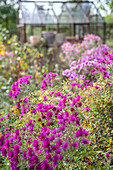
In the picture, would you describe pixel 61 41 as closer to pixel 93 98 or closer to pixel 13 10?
pixel 93 98

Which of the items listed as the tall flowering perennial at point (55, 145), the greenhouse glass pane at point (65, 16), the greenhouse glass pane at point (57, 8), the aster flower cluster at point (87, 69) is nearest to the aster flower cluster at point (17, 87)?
the tall flowering perennial at point (55, 145)

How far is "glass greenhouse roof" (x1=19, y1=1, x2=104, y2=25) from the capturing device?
30.8 ft

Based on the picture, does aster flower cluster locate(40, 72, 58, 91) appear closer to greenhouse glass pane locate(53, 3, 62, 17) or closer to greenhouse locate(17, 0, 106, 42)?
greenhouse locate(17, 0, 106, 42)

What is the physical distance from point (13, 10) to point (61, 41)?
1509 centimetres

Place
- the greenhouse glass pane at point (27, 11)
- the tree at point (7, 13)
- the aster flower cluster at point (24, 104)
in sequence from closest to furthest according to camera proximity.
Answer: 1. the aster flower cluster at point (24, 104)
2. the greenhouse glass pane at point (27, 11)
3. the tree at point (7, 13)

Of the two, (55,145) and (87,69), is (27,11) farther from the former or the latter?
(55,145)

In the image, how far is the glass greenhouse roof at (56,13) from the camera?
938cm

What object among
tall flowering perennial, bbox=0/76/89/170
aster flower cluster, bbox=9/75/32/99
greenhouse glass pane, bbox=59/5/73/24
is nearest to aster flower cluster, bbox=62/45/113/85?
aster flower cluster, bbox=9/75/32/99

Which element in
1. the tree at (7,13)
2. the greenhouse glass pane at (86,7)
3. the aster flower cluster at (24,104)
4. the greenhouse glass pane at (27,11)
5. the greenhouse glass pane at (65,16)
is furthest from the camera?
the tree at (7,13)

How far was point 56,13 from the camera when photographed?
10.1 m

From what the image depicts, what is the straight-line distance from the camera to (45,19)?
980cm

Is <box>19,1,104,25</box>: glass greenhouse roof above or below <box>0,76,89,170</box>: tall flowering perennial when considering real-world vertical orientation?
above

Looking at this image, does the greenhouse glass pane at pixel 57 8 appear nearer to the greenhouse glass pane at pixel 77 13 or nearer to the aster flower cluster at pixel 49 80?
the greenhouse glass pane at pixel 77 13

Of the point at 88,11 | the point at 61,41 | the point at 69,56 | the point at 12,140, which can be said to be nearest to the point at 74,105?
the point at 12,140
